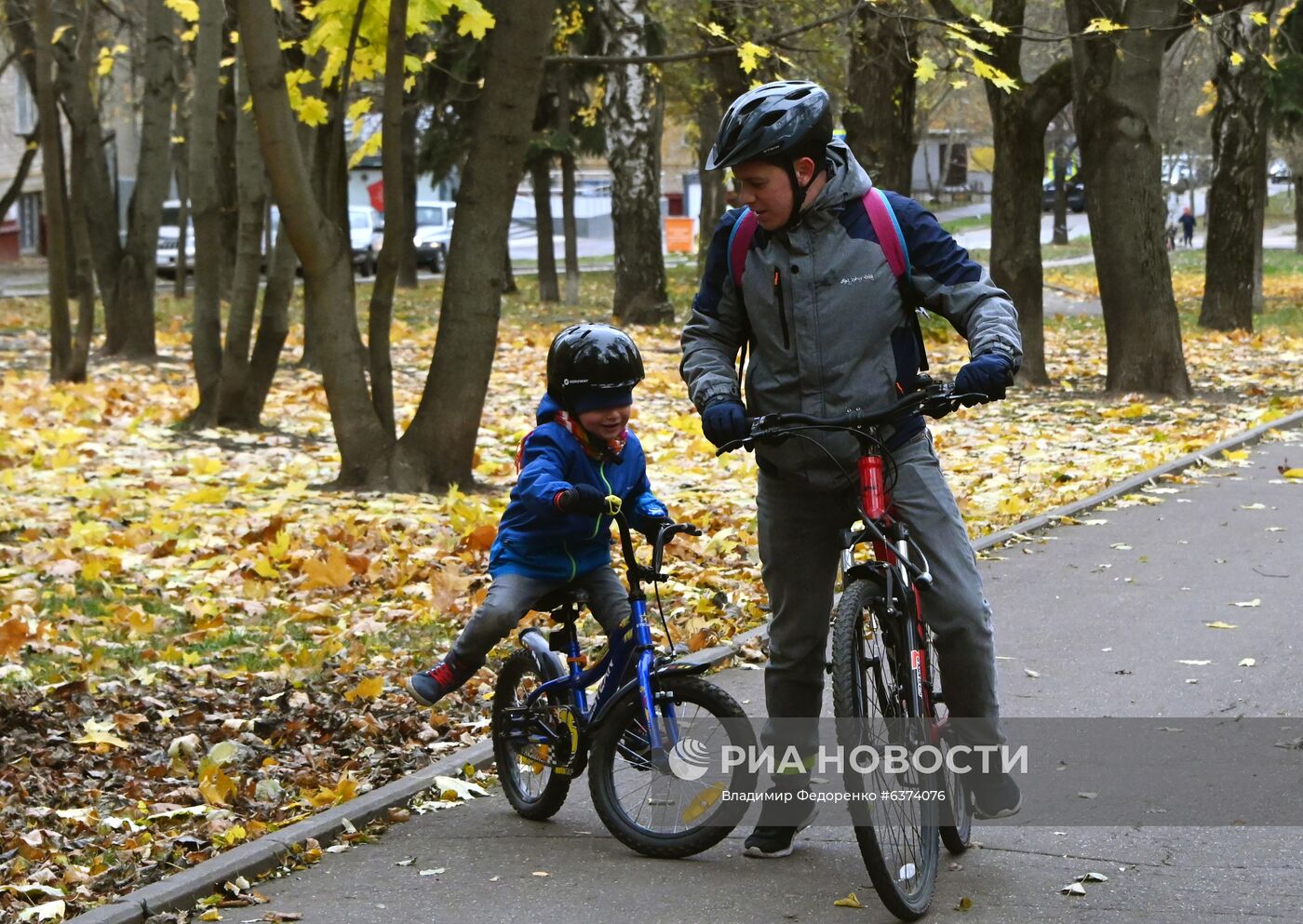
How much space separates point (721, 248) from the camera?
4785mm

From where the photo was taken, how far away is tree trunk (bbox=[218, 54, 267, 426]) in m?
14.4

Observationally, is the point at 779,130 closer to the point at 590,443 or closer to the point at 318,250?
the point at 590,443

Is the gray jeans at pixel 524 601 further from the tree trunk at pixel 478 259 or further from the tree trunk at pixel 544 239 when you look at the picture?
the tree trunk at pixel 544 239

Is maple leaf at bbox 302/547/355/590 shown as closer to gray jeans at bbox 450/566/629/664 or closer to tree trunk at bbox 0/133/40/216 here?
gray jeans at bbox 450/566/629/664

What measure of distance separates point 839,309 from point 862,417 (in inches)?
11.0

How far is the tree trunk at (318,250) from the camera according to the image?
1091 centimetres

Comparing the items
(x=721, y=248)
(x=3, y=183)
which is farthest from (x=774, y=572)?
(x=3, y=183)

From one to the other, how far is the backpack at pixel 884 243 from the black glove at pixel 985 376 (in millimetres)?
303

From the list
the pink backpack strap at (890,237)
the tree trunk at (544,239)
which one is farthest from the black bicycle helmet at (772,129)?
the tree trunk at (544,239)

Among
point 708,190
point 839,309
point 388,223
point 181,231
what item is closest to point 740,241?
point 839,309

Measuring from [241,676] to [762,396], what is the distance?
338cm

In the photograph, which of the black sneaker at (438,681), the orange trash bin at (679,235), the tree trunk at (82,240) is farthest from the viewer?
the orange trash bin at (679,235)

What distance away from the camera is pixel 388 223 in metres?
12.0

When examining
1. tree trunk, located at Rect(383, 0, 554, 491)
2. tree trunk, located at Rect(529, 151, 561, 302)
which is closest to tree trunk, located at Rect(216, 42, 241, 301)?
tree trunk, located at Rect(529, 151, 561, 302)
